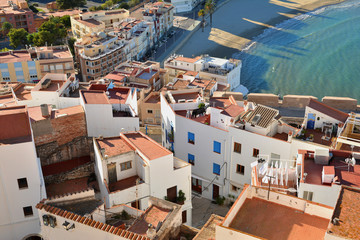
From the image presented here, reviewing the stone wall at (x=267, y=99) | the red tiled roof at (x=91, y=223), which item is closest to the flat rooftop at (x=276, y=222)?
the red tiled roof at (x=91, y=223)

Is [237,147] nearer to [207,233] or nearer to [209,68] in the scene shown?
[207,233]

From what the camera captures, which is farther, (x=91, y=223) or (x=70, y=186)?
(x=70, y=186)

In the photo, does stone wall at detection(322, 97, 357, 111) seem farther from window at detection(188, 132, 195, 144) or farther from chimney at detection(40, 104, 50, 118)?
chimney at detection(40, 104, 50, 118)

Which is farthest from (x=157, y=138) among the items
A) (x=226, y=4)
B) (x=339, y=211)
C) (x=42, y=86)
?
(x=226, y=4)

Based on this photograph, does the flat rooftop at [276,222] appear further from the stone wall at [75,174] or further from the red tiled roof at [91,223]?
the stone wall at [75,174]

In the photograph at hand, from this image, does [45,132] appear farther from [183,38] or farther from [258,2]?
[258,2]

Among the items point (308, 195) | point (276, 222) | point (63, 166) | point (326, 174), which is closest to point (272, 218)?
point (276, 222)
